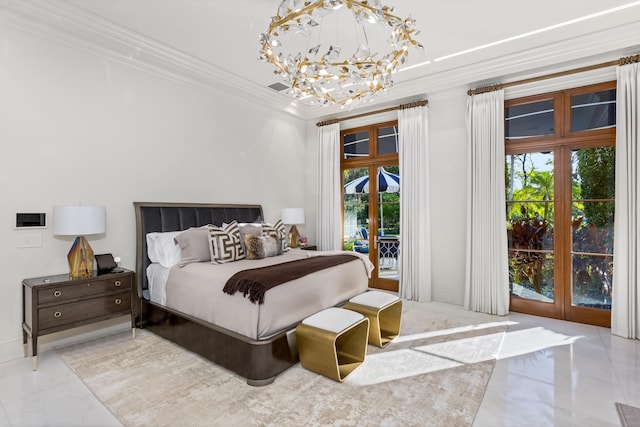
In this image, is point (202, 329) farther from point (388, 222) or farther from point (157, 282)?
point (388, 222)

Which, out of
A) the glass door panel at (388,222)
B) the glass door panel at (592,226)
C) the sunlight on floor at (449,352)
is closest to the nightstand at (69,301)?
the sunlight on floor at (449,352)

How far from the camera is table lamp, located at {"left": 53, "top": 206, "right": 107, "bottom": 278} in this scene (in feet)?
9.64

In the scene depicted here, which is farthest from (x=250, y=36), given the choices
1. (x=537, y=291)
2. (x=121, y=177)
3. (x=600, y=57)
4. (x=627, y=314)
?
(x=627, y=314)

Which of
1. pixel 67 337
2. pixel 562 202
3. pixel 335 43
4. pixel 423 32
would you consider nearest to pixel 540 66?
pixel 423 32

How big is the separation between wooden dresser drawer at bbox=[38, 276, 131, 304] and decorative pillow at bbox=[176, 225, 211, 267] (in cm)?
58

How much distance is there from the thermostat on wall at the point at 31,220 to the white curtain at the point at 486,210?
15.9 feet

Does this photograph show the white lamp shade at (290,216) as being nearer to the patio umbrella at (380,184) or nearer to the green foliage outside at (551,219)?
the patio umbrella at (380,184)

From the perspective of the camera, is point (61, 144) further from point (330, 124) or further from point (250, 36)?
point (330, 124)

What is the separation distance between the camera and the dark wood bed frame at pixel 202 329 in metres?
2.52

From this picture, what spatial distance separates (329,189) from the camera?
594 cm

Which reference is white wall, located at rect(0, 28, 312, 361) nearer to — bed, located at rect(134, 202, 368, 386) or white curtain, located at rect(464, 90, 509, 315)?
bed, located at rect(134, 202, 368, 386)

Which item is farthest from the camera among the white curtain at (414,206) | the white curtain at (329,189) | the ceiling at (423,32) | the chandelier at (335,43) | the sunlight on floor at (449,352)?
the white curtain at (329,189)

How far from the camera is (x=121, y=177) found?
3705mm

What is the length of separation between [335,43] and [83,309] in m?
3.79
